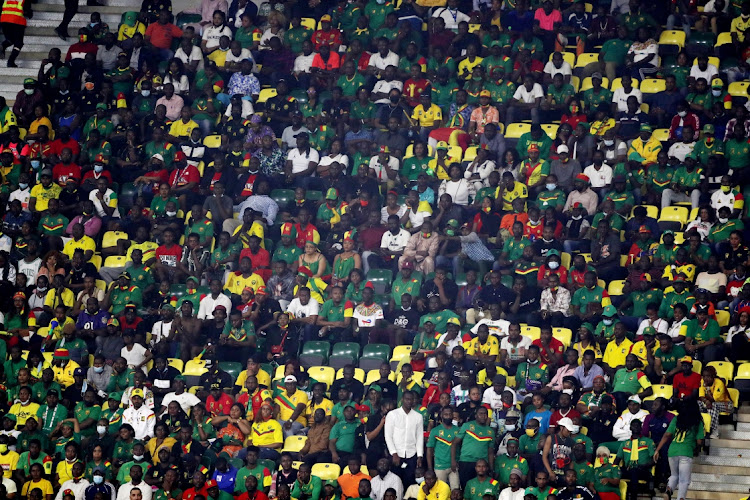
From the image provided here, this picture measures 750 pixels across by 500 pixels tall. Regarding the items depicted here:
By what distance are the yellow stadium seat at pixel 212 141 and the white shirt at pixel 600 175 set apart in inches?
244

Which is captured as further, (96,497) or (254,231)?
(254,231)

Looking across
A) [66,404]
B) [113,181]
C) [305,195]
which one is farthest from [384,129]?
[66,404]

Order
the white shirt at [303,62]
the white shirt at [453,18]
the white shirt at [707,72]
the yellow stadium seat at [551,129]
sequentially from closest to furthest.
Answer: the yellow stadium seat at [551,129] < the white shirt at [707,72] < the white shirt at [303,62] < the white shirt at [453,18]

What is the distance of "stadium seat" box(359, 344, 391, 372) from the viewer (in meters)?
21.1

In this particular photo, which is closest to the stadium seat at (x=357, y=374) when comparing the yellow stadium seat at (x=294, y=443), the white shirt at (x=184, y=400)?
the yellow stadium seat at (x=294, y=443)

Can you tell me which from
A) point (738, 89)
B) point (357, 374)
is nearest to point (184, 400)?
point (357, 374)

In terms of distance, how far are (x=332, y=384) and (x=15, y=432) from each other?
14.6 feet

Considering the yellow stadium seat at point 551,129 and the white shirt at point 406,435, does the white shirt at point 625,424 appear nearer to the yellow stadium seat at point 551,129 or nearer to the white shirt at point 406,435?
the white shirt at point 406,435

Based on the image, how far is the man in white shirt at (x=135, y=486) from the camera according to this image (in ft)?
63.9

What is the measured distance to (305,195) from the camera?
23.9 metres

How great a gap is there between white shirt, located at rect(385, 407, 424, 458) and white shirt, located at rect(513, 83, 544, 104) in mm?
7132

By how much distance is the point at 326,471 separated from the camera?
1950cm

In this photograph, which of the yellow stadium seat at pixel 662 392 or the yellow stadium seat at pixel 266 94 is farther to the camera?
the yellow stadium seat at pixel 266 94

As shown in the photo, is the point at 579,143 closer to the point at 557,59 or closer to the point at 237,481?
the point at 557,59
